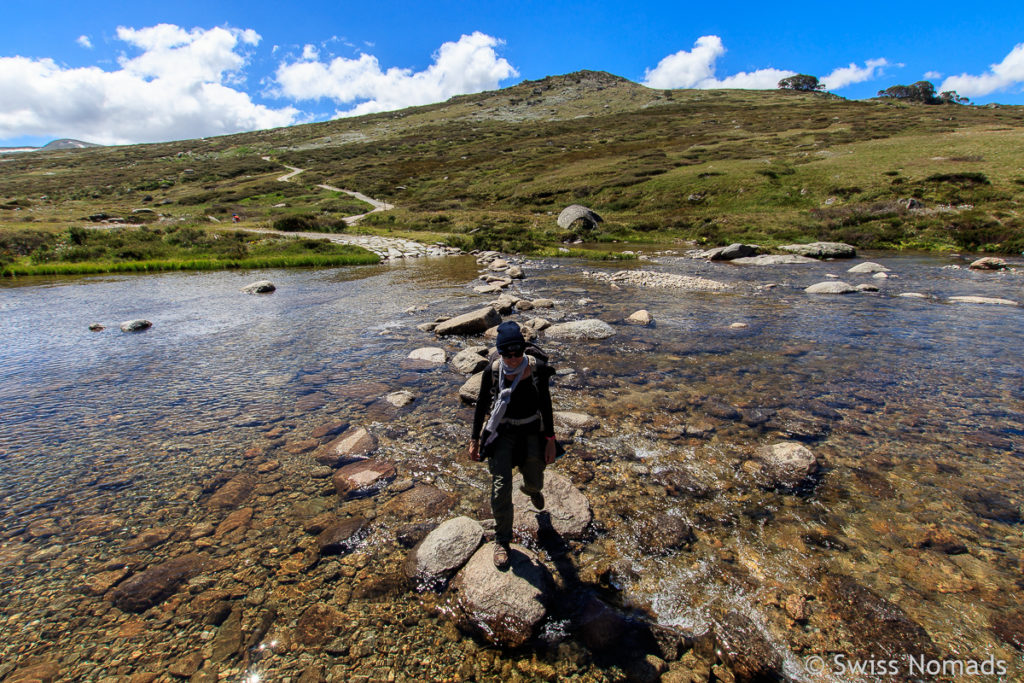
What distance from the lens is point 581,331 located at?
14336 millimetres

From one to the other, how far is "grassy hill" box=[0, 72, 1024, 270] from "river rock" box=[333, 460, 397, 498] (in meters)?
33.8

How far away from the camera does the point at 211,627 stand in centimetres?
439

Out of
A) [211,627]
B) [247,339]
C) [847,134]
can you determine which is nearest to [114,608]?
[211,627]

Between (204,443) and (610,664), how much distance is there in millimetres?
8057

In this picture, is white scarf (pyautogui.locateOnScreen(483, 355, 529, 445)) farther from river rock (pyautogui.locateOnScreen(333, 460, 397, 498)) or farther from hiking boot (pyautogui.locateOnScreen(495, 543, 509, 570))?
river rock (pyautogui.locateOnScreen(333, 460, 397, 498))

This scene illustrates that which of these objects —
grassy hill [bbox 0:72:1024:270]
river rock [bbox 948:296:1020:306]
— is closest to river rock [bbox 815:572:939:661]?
river rock [bbox 948:296:1020:306]

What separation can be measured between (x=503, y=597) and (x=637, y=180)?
67.3 metres

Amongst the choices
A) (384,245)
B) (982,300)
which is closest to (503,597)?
(982,300)

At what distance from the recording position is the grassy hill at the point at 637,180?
40.3 metres

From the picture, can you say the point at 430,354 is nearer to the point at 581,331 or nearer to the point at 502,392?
the point at 581,331

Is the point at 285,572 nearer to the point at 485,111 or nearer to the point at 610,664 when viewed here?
the point at 610,664

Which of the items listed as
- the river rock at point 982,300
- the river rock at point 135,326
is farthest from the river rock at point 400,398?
the river rock at point 982,300

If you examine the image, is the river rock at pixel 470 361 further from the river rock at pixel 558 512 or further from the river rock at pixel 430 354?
the river rock at pixel 558 512

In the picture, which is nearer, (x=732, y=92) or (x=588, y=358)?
(x=588, y=358)
